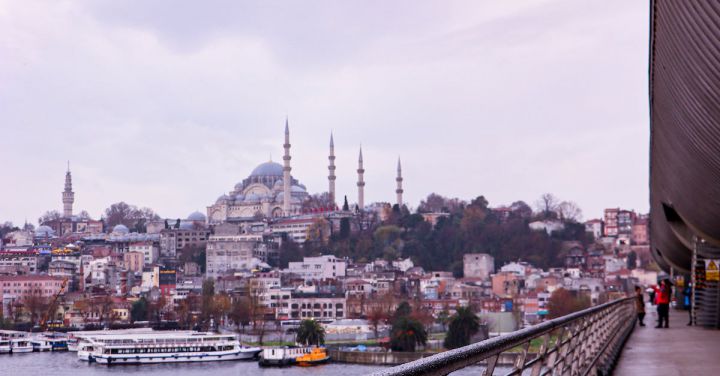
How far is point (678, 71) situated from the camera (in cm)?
615

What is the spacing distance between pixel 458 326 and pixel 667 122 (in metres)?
43.7

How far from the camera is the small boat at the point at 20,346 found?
156 feet

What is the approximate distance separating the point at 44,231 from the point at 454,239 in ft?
167

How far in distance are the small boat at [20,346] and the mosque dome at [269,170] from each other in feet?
276

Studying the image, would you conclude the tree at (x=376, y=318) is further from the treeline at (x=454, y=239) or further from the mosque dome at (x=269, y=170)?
the mosque dome at (x=269, y=170)

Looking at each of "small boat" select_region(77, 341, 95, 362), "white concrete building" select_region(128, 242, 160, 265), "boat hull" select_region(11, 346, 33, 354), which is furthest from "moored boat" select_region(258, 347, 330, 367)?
"white concrete building" select_region(128, 242, 160, 265)

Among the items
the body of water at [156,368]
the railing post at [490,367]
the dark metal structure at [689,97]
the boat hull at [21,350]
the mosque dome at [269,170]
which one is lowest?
the body of water at [156,368]

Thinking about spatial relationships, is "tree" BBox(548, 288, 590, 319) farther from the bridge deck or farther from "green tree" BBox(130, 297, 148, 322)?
the bridge deck

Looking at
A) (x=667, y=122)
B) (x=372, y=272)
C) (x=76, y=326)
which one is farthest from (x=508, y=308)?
(x=667, y=122)

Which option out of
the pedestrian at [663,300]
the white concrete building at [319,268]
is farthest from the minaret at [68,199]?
the pedestrian at [663,300]

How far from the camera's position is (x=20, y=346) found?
4850 centimetres

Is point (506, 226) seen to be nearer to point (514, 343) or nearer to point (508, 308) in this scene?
point (508, 308)

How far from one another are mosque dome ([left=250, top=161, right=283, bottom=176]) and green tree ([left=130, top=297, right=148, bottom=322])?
59899 mm

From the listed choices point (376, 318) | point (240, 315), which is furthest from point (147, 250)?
point (376, 318)
